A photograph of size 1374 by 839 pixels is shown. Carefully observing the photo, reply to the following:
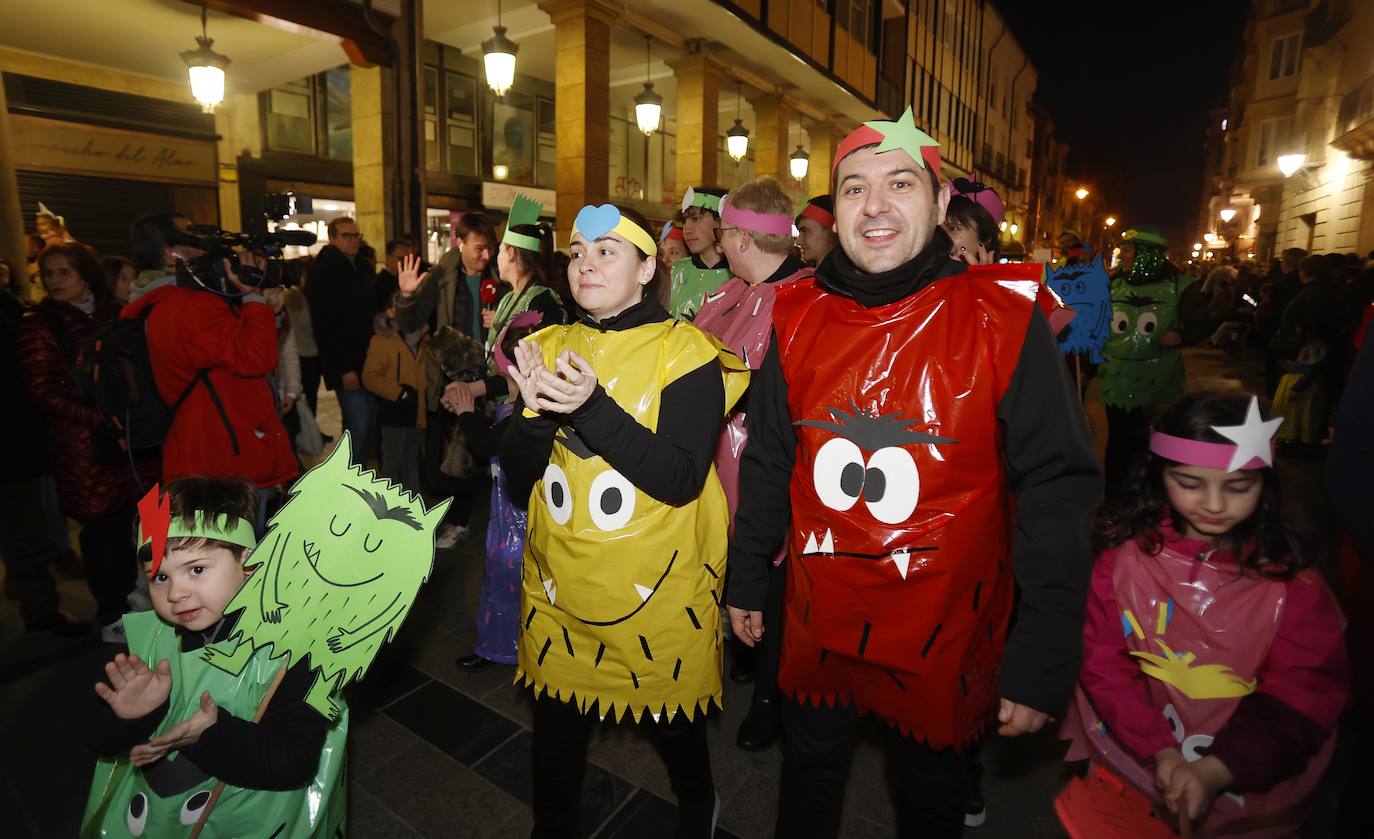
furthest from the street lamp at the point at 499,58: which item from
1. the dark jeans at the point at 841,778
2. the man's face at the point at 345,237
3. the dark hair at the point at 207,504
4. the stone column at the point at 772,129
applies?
the dark jeans at the point at 841,778

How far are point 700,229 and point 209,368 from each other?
2542mm

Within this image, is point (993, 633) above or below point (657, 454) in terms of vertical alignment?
below

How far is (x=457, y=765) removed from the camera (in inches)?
112

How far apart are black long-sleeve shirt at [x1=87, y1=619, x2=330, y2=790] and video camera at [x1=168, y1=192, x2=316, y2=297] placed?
197cm

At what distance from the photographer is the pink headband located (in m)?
3.01

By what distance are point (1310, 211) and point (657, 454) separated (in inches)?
1153

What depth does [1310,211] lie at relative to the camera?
73.9 feet

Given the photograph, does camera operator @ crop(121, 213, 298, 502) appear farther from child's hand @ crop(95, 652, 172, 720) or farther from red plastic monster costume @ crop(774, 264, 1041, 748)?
red plastic monster costume @ crop(774, 264, 1041, 748)

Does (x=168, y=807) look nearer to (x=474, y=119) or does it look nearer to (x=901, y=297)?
(x=901, y=297)

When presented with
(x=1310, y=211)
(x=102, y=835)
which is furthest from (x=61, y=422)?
(x=1310, y=211)

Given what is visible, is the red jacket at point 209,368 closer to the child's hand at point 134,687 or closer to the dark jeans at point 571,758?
the child's hand at point 134,687

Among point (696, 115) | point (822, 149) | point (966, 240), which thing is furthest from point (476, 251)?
point (822, 149)

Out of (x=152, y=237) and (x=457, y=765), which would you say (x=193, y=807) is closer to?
(x=457, y=765)

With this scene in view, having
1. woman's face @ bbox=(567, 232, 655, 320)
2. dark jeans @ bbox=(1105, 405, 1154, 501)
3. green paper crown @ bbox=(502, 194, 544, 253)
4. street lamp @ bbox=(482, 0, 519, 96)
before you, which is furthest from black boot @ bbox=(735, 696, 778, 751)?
street lamp @ bbox=(482, 0, 519, 96)
